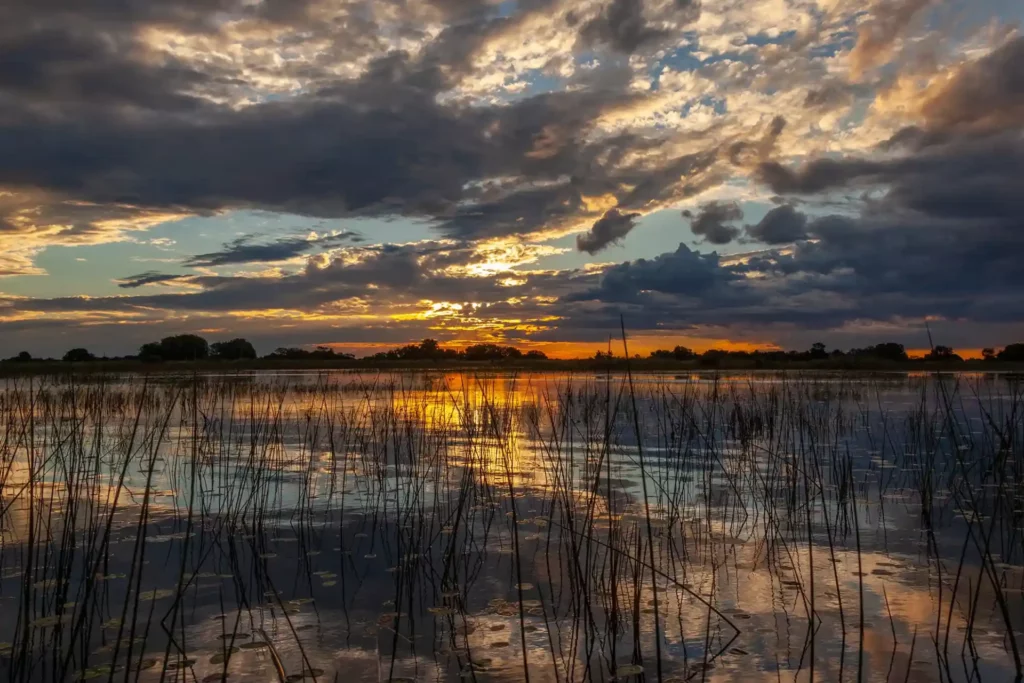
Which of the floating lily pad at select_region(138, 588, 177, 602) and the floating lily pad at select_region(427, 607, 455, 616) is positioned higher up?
the floating lily pad at select_region(138, 588, 177, 602)

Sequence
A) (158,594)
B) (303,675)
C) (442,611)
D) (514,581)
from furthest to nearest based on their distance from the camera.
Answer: (514,581) < (158,594) < (442,611) < (303,675)

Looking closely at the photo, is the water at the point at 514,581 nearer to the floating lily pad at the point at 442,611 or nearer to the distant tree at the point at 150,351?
the floating lily pad at the point at 442,611

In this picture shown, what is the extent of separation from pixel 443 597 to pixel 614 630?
1842mm

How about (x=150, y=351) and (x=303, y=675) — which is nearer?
(x=303, y=675)

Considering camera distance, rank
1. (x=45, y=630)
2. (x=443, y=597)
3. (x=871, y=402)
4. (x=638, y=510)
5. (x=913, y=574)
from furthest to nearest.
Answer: (x=871, y=402) < (x=638, y=510) < (x=913, y=574) < (x=443, y=597) < (x=45, y=630)

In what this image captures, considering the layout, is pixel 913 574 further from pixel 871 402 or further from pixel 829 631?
pixel 871 402

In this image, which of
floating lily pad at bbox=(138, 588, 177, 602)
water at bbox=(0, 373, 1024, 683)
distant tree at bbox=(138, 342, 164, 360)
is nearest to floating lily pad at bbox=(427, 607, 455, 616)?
water at bbox=(0, 373, 1024, 683)

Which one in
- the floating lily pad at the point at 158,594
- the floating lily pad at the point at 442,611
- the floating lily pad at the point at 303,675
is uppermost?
the floating lily pad at the point at 158,594

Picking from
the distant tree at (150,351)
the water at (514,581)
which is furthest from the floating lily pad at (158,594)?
the distant tree at (150,351)

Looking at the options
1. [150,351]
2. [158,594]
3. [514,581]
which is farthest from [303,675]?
[150,351]

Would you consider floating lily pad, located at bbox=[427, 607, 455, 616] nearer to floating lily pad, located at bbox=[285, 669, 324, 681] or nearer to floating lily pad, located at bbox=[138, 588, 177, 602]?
floating lily pad, located at bbox=[285, 669, 324, 681]

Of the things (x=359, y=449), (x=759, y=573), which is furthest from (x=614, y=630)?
(x=359, y=449)

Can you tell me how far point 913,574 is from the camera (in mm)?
5891

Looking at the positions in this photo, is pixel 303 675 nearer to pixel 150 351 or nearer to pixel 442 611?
pixel 442 611
